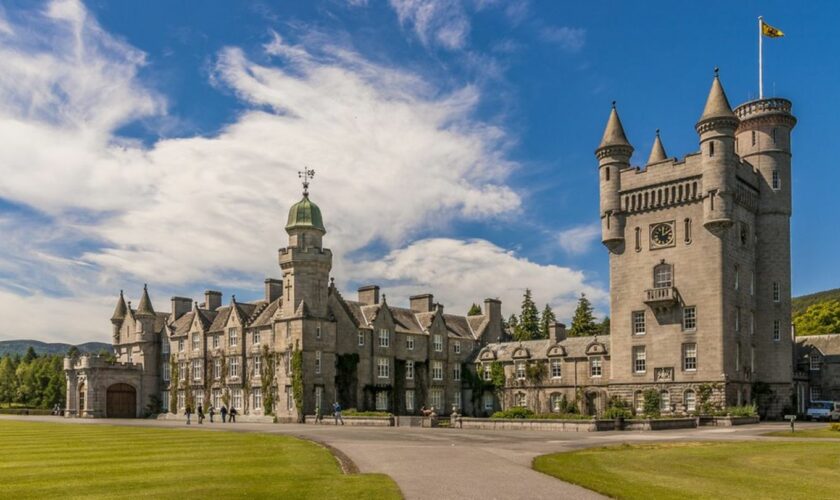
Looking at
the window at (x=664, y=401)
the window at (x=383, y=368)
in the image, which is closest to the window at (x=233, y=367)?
the window at (x=383, y=368)

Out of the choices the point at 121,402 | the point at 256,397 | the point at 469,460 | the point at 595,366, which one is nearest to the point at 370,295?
the point at 256,397

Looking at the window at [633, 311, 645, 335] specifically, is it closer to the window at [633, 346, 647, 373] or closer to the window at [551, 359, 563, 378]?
the window at [633, 346, 647, 373]

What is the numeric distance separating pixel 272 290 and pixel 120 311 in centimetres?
2548

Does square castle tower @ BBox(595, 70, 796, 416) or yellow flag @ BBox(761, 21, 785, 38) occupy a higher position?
yellow flag @ BBox(761, 21, 785, 38)

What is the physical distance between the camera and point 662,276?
64.8 meters

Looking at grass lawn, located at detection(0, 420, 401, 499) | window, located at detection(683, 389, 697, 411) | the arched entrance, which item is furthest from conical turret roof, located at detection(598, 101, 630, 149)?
the arched entrance

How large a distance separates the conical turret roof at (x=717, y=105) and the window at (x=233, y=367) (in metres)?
45.3

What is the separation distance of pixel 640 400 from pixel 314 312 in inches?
1092

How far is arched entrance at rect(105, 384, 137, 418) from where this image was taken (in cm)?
8018

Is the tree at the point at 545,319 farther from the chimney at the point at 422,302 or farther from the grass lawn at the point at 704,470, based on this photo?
the grass lawn at the point at 704,470

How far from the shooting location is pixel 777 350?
6531cm

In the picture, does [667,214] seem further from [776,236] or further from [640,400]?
[640,400]

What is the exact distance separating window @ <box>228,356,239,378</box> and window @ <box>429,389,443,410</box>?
728 inches

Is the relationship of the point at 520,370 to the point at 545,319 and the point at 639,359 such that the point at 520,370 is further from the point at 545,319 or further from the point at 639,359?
the point at 545,319
